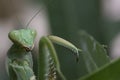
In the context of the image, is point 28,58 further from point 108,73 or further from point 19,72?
point 108,73

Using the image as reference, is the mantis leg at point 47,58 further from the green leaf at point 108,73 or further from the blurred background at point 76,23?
the blurred background at point 76,23

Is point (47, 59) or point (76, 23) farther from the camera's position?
point (76, 23)

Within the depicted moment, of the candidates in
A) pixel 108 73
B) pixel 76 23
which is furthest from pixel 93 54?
pixel 76 23

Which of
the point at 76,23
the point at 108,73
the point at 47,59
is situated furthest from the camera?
the point at 76,23

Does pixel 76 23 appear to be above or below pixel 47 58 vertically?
above

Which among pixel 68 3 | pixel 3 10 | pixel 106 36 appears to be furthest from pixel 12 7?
pixel 106 36

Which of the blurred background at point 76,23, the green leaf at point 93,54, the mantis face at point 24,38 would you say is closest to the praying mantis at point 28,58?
the mantis face at point 24,38
